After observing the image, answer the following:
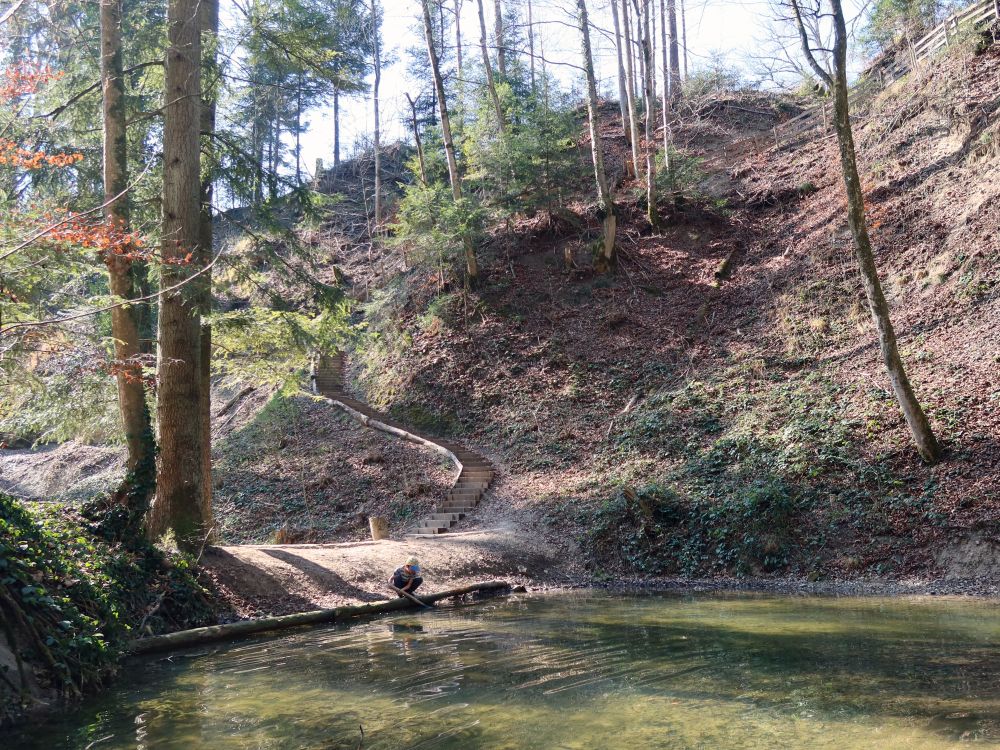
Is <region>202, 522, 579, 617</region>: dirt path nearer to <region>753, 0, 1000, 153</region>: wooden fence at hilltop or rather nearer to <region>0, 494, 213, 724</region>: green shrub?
<region>0, 494, 213, 724</region>: green shrub

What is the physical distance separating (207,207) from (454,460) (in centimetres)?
1004

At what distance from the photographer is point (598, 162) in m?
24.9

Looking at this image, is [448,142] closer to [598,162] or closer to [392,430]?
[598,162]

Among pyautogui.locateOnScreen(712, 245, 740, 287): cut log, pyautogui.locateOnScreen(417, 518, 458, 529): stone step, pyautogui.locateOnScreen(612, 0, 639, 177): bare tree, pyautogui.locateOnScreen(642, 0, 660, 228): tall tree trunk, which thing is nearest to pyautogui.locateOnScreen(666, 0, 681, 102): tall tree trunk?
pyautogui.locateOnScreen(612, 0, 639, 177): bare tree

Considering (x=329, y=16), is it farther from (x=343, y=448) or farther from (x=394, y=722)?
(x=343, y=448)

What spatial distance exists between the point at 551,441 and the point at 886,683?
14056mm

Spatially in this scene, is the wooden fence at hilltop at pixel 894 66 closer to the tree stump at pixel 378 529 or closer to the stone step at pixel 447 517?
the stone step at pixel 447 517

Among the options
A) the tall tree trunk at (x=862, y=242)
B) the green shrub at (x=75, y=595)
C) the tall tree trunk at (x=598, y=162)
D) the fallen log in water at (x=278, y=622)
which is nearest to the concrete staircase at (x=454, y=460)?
the fallen log in water at (x=278, y=622)

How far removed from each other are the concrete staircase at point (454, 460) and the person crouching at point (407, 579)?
15.2ft

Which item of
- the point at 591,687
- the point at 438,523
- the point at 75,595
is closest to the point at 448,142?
the point at 438,523

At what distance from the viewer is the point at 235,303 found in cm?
3672

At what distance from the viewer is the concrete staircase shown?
17.9 metres

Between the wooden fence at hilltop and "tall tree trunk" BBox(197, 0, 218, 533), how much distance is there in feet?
51.3

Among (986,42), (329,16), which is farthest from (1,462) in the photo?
(986,42)
